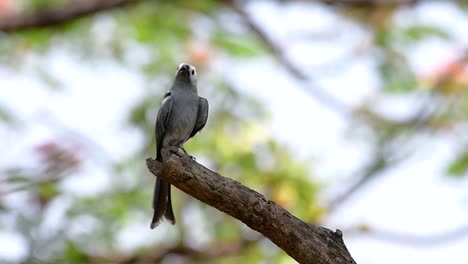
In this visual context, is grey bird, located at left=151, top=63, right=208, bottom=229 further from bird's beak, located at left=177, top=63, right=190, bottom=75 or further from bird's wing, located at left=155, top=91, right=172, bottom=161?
bird's beak, located at left=177, top=63, right=190, bottom=75

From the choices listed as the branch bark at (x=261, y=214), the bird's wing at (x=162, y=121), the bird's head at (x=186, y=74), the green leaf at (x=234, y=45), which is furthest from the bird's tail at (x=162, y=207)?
the green leaf at (x=234, y=45)

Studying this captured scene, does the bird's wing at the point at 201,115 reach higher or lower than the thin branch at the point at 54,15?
lower

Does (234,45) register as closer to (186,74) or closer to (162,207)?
(186,74)

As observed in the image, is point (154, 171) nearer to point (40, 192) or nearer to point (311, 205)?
point (40, 192)

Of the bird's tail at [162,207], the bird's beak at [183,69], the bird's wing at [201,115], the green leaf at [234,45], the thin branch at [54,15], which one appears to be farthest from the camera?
the green leaf at [234,45]

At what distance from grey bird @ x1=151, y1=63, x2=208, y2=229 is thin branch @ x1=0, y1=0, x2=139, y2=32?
2702mm

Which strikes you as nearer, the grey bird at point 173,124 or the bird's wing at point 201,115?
the grey bird at point 173,124

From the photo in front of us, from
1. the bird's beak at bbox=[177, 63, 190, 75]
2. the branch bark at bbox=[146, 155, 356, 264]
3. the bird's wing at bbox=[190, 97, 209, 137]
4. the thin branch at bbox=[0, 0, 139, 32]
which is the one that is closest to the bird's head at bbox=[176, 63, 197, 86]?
the bird's beak at bbox=[177, 63, 190, 75]

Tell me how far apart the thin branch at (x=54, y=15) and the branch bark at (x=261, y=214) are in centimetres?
402

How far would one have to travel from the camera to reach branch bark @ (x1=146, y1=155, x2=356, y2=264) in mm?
3812

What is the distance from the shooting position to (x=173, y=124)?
498 cm

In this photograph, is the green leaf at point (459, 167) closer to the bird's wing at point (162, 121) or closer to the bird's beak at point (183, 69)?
the bird's beak at point (183, 69)

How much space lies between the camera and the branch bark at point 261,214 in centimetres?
381

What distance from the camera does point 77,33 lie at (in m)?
10.1
